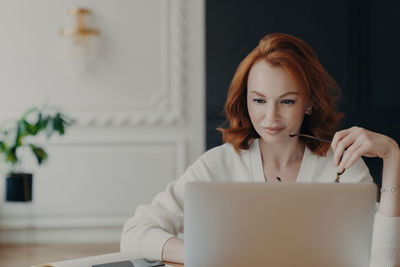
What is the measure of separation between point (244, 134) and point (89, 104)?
2543mm

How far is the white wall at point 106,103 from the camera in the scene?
410 centimetres

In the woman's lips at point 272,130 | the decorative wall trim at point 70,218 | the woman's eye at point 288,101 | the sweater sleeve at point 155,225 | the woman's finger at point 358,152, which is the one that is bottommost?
the decorative wall trim at point 70,218

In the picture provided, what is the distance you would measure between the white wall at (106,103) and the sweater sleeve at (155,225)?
2.45 metres

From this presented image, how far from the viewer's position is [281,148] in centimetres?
179

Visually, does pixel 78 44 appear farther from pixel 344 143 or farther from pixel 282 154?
pixel 344 143

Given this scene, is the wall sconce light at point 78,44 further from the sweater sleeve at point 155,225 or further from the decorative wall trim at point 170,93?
the sweater sleeve at point 155,225

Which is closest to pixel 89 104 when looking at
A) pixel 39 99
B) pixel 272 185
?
pixel 39 99

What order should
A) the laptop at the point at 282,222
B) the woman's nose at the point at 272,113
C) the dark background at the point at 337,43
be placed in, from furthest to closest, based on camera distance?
the dark background at the point at 337,43, the woman's nose at the point at 272,113, the laptop at the point at 282,222

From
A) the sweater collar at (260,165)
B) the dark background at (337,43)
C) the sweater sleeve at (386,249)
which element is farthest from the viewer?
the dark background at (337,43)

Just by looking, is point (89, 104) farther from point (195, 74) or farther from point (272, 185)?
point (272, 185)

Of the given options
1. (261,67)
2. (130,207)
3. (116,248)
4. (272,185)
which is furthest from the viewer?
(130,207)

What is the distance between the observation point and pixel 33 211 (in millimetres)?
4129

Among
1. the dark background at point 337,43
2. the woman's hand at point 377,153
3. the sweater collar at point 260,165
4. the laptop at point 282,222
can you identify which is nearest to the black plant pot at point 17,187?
the dark background at point 337,43

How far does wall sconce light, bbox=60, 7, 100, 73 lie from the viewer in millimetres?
4031
